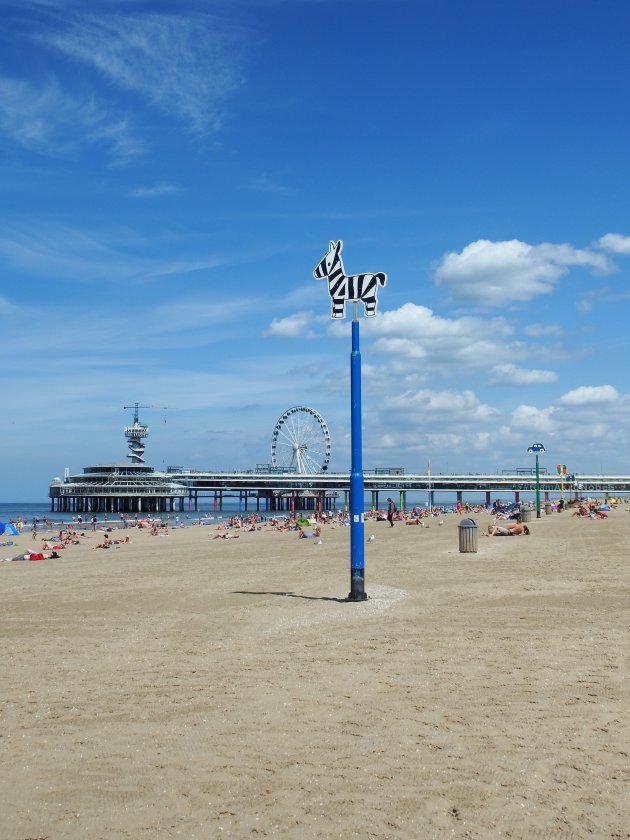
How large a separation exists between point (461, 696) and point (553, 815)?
2348 millimetres

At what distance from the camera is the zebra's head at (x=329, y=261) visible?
13.9 m

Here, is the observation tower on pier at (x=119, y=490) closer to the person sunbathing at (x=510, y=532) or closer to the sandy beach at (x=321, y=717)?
the person sunbathing at (x=510, y=532)

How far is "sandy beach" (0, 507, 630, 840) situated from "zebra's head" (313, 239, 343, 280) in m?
5.97

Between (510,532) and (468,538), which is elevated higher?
(468,538)

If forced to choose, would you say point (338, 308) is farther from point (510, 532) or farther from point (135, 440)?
point (135, 440)

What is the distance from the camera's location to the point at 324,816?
14.4ft

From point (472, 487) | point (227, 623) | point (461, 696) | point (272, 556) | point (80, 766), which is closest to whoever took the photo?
point (80, 766)

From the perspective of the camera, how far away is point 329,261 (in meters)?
14.0

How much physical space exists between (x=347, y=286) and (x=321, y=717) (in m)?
8.90

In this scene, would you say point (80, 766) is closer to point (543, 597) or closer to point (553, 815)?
point (553, 815)

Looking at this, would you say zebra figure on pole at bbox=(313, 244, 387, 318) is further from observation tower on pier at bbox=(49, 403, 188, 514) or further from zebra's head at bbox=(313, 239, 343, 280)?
observation tower on pier at bbox=(49, 403, 188, 514)

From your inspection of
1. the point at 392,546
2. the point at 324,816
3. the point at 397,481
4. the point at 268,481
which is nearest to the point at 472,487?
the point at 397,481

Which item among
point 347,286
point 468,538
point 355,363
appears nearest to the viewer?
point 355,363

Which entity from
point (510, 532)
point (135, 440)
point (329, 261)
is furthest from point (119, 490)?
point (329, 261)
